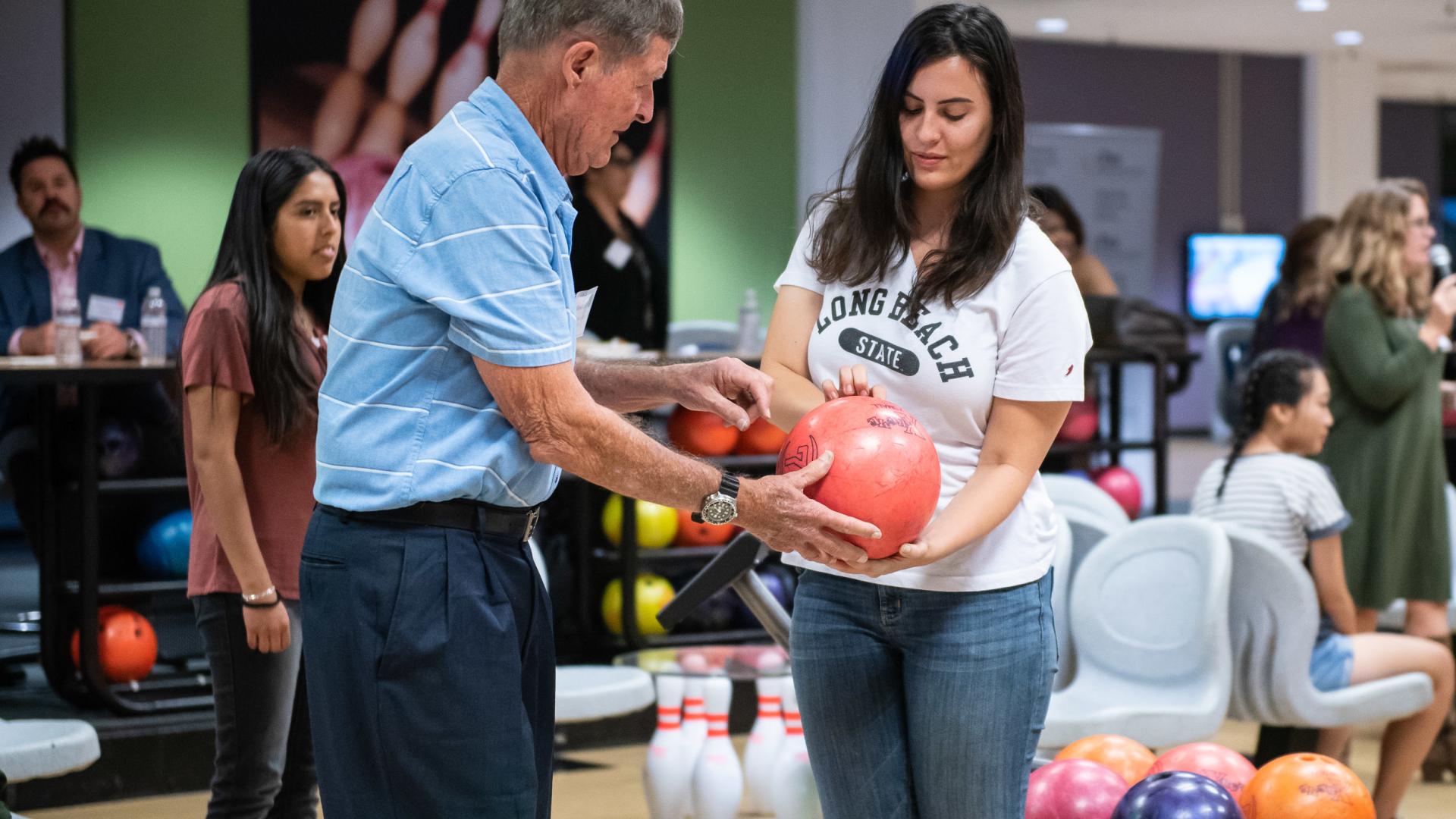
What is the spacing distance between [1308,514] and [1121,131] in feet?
27.6

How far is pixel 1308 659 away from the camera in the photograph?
3.75 meters

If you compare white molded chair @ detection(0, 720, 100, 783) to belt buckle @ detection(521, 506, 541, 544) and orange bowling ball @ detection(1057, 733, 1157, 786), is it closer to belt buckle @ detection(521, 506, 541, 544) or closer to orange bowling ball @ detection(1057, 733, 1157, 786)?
belt buckle @ detection(521, 506, 541, 544)

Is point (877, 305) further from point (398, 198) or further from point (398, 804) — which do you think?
point (398, 804)

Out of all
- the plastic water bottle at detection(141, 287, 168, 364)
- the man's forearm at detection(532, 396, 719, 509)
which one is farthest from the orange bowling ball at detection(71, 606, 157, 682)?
the man's forearm at detection(532, 396, 719, 509)

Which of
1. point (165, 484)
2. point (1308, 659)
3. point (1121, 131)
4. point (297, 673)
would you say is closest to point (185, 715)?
→ point (165, 484)

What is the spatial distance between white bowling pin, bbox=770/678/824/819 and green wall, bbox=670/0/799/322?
15.3 feet

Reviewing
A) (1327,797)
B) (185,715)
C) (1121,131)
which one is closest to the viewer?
(1327,797)

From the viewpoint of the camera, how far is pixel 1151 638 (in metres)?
3.74

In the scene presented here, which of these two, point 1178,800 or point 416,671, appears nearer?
point 416,671

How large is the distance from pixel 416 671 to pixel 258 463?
4.37 feet

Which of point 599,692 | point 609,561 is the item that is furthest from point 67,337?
point 599,692

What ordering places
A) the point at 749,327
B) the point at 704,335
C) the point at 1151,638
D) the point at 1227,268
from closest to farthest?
1. the point at 1151,638
2. the point at 749,327
3. the point at 704,335
4. the point at 1227,268

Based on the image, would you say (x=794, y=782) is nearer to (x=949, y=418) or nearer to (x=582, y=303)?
(x=949, y=418)

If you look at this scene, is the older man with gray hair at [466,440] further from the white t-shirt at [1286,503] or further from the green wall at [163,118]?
the green wall at [163,118]
